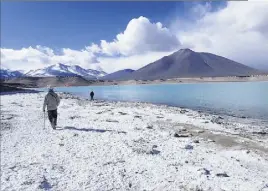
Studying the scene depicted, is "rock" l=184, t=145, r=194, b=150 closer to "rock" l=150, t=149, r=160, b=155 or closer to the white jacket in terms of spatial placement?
"rock" l=150, t=149, r=160, b=155

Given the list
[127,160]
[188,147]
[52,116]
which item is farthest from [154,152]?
[52,116]

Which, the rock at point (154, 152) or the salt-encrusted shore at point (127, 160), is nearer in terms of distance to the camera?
the salt-encrusted shore at point (127, 160)

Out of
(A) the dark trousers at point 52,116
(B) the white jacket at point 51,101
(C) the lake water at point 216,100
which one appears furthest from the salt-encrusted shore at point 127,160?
(C) the lake water at point 216,100

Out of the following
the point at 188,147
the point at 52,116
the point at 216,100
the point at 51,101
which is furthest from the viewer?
the point at 216,100

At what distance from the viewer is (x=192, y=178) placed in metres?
11.1

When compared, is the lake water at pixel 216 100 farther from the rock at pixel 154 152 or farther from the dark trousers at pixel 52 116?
the dark trousers at pixel 52 116

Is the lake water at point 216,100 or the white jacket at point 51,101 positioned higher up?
the white jacket at point 51,101

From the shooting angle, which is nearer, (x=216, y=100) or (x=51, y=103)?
(x=51, y=103)

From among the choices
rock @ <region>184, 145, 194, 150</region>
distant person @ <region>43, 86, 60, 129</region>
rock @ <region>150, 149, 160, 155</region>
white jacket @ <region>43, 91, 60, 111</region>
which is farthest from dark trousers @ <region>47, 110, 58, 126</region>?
rock @ <region>184, 145, 194, 150</region>

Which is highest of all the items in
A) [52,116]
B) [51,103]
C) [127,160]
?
[51,103]

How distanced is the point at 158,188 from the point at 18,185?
480 centimetres

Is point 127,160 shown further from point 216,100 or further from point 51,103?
point 216,100

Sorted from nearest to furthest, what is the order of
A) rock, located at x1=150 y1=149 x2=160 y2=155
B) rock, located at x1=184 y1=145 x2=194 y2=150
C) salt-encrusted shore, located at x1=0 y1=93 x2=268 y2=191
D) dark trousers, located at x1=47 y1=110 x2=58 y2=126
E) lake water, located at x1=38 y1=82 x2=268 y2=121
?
salt-encrusted shore, located at x1=0 y1=93 x2=268 y2=191, rock, located at x1=150 y1=149 x2=160 y2=155, rock, located at x1=184 y1=145 x2=194 y2=150, dark trousers, located at x1=47 y1=110 x2=58 y2=126, lake water, located at x1=38 y1=82 x2=268 y2=121

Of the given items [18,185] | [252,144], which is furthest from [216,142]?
[18,185]
